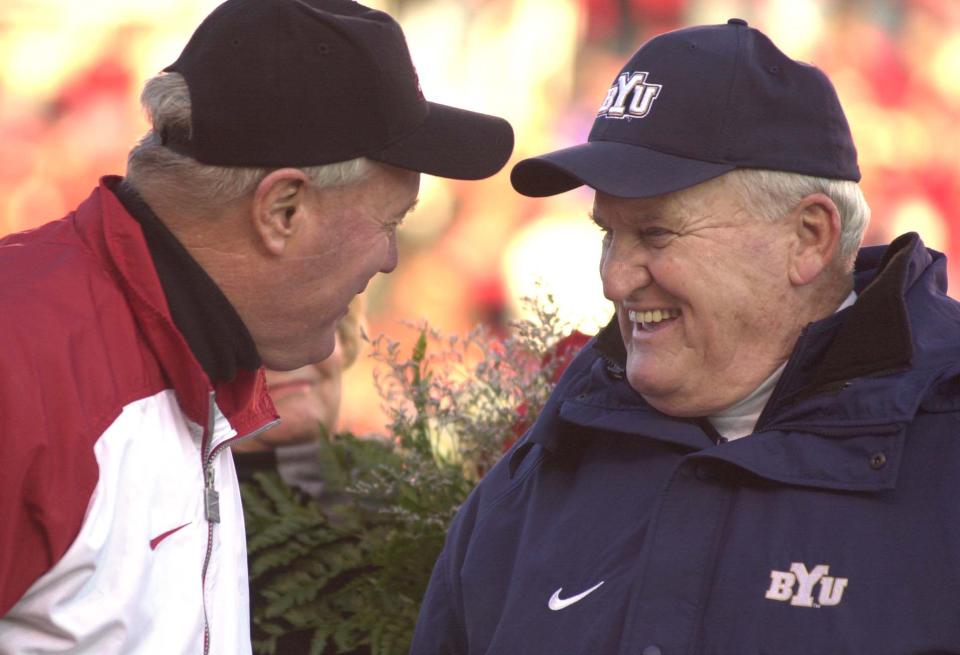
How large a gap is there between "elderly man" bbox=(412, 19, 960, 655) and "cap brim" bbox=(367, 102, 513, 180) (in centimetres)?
12

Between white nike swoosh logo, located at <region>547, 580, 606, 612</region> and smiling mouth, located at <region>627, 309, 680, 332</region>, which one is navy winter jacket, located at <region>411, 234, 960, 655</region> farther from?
smiling mouth, located at <region>627, 309, 680, 332</region>

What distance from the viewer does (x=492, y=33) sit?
6059mm

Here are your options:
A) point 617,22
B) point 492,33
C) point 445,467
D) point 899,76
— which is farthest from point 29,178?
point 899,76

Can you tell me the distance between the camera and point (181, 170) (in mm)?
2406

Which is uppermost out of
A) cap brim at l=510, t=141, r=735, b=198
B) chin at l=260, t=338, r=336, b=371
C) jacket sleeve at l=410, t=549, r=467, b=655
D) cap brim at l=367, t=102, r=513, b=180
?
cap brim at l=367, t=102, r=513, b=180

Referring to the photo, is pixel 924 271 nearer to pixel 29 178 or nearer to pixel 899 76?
pixel 899 76

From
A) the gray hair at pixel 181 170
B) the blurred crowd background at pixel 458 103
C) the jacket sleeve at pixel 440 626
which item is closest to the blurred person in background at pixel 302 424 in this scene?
the jacket sleeve at pixel 440 626

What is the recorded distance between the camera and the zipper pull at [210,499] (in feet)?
7.82

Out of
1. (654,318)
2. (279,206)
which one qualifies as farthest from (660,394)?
(279,206)

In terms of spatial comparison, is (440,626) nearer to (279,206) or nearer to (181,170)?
(279,206)

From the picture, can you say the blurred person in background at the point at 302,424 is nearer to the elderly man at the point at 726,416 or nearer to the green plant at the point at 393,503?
the green plant at the point at 393,503

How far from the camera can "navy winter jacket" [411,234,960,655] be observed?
239 cm

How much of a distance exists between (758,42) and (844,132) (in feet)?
0.79

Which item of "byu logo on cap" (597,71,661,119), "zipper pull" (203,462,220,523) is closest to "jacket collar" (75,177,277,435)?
"zipper pull" (203,462,220,523)
